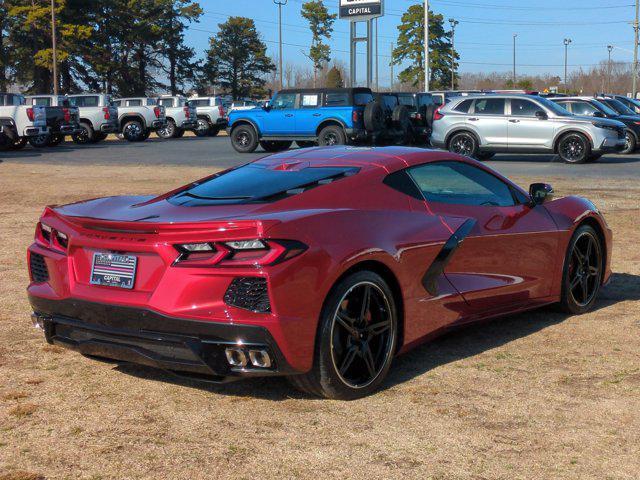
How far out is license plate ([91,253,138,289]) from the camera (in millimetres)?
4473

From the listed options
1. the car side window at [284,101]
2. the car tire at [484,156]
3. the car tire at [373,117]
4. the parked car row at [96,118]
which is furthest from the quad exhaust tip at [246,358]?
the parked car row at [96,118]

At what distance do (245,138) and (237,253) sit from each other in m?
23.5

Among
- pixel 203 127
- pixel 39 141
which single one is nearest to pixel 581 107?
pixel 39 141

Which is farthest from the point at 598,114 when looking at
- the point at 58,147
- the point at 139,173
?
the point at 58,147

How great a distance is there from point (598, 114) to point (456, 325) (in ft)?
71.5

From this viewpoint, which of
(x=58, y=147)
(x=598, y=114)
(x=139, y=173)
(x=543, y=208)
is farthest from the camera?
(x=58, y=147)

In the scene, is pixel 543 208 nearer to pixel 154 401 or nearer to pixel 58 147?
pixel 154 401

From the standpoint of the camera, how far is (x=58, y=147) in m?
33.0

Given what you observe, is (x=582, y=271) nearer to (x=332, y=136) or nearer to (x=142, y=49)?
(x=332, y=136)

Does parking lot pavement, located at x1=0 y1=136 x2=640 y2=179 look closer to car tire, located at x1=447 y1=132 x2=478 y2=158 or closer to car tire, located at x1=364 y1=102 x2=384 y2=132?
car tire, located at x1=447 y1=132 x2=478 y2=158

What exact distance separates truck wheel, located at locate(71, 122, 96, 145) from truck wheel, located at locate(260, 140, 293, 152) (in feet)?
31.7

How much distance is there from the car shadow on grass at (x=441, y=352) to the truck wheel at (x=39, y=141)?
85.7 ft

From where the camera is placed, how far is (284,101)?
26547mm

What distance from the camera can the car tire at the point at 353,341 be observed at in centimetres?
452
